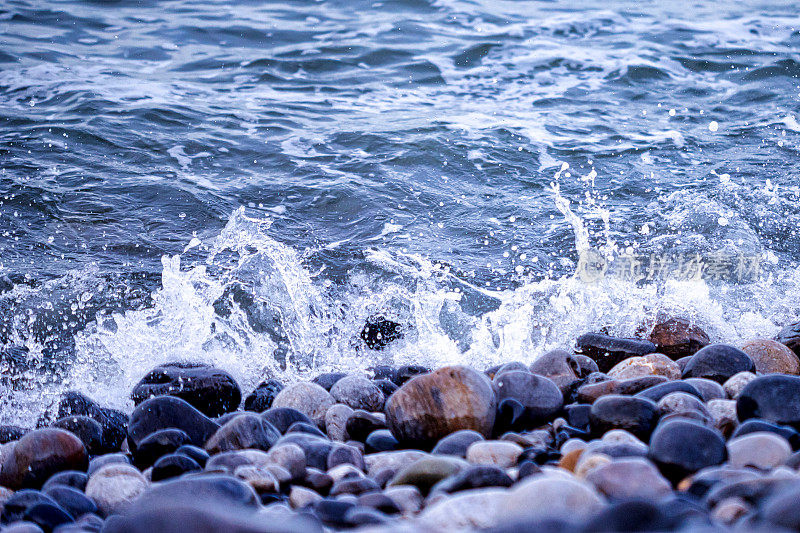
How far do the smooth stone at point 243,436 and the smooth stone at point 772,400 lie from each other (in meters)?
1.49

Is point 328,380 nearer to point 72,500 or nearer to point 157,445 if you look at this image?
point 157,445

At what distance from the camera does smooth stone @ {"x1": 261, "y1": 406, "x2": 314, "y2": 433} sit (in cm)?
272

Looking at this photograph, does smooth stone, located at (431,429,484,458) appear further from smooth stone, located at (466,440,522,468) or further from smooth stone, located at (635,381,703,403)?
smooth stone, located at (635,381,703,403)

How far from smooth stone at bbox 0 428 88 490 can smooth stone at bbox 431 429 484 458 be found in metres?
1.21

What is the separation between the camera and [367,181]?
6.09 metres

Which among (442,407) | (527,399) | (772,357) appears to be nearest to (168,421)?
(442,407)

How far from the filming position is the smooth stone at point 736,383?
2717 millimetres

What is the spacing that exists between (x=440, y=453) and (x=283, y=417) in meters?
0.71

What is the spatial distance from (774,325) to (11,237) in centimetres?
483

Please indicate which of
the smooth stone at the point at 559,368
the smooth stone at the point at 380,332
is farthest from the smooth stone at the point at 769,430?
the smooth stone at the point at 380,332

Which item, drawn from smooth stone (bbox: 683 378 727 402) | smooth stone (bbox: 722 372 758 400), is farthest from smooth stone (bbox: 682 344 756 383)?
smooth stone (bbox: 683 378 727 402)

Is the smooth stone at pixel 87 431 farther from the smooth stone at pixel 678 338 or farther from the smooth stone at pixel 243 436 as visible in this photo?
the smooth stone at pixel 678 338

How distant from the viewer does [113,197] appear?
5637mm

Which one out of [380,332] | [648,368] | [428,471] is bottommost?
[380,332]
